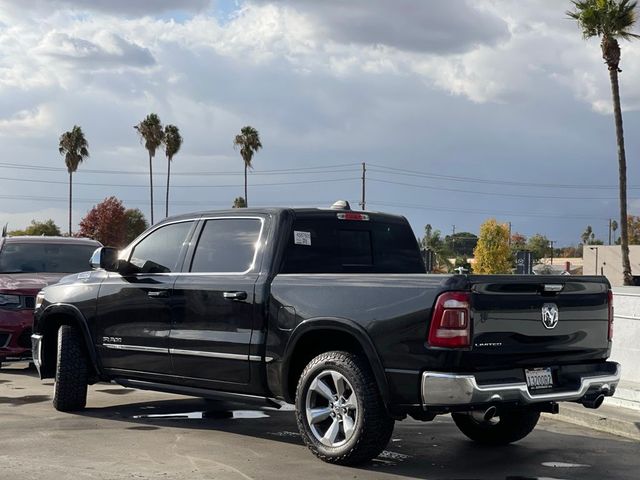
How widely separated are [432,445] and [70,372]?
356 centimetres

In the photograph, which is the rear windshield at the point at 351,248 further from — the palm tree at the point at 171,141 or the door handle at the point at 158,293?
the palm tree at the point at 171,141

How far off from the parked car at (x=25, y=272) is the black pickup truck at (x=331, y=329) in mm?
2943

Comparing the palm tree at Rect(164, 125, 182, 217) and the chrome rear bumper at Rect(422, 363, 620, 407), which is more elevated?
the palm tree at Rect(164, 125, 182, 217)

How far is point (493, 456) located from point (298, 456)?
1582mm

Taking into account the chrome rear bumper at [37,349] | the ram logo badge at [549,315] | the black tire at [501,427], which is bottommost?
the black tire at [501,427]

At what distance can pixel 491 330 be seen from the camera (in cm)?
636

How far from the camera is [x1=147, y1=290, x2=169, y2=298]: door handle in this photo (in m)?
8.25

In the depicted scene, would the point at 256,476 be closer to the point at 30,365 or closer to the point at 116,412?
the point at 116,412

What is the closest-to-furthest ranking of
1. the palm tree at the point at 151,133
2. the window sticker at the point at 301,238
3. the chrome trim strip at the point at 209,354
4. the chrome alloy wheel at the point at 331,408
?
the chrome alloy wheel at the point at 331,408
the chrome trim strip at the point at 209,354
the window sticker at the point at 301,238
the palm tree at the point at 151,133

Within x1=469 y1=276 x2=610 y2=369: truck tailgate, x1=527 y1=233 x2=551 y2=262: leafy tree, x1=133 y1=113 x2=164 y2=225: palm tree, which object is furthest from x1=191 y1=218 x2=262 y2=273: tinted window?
x1=527 y1=233 x2=551 y2=262: leafy tree

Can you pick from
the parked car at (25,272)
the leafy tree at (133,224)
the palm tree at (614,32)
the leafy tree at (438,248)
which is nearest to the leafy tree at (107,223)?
the leafy tree at (133,224)

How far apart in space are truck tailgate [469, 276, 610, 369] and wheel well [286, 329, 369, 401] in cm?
101

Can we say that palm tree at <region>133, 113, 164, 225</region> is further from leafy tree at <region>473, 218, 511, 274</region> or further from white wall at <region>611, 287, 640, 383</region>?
white wall at <region>611, 287, 640, 383</region>

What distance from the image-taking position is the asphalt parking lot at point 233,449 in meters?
6.70
